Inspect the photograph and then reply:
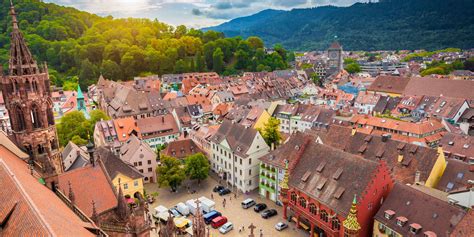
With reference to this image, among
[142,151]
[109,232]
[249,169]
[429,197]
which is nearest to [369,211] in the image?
[429,197]

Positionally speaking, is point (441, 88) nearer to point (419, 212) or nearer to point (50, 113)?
point (419, 212)

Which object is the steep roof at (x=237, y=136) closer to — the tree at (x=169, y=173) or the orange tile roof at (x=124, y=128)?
the tree at (x=169, y=173)

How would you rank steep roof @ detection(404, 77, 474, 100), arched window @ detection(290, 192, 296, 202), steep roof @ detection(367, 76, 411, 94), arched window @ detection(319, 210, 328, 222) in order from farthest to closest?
steep roof @ detection(367, 76, 411, 94)
steep roof @ detection(404, 77, 474, 100)
arched window @ detection(290, 192, 296, 202)
arched window @ detection(319, 210, 328, 222)

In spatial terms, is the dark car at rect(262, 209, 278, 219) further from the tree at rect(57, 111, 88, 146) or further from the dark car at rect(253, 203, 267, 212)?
the tree at rect(57, 111, 88, 146)

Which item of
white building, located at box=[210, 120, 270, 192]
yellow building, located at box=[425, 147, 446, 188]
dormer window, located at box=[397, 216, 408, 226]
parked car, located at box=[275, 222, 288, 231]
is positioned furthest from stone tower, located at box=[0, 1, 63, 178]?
yellow building, located at box=[425, 147, 446, 188]

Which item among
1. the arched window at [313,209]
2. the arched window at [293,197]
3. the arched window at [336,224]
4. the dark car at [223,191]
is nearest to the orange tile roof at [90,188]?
the arched window at [313,209]

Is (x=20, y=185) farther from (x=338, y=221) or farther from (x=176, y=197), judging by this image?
(x=176, y=197)

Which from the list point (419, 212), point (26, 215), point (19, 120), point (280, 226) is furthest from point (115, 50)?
point (26, 215)

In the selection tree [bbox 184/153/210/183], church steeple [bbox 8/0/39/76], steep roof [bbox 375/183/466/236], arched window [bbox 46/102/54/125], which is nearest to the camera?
church steeple [bbox 8/0/39/76]
